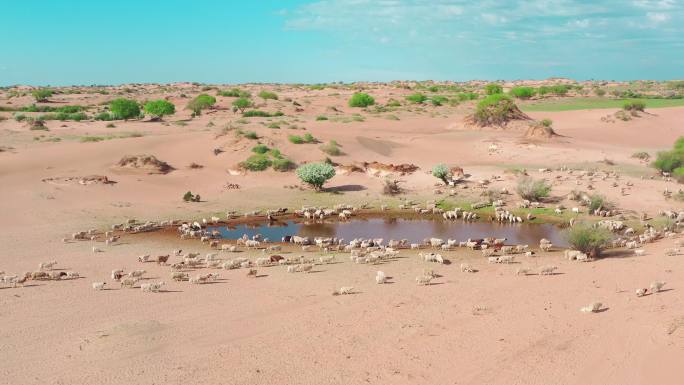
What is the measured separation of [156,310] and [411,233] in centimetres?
1096

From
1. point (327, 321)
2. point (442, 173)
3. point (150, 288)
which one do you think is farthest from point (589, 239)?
point (150, 288)

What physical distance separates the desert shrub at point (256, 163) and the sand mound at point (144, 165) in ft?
Answer: 13.1

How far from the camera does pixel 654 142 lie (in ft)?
147

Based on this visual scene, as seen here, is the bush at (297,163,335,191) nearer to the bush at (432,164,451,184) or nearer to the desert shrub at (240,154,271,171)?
the desert shrub at (240,154,271,171)

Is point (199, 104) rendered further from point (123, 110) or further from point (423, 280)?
point (423, 280)

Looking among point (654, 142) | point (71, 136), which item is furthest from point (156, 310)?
point (654, 142)

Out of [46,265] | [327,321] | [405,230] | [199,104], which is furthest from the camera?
[199,104]

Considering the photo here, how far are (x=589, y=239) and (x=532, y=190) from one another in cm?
871

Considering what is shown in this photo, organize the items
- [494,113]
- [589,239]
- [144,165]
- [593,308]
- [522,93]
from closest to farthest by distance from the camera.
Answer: [593,308] → [589,239] → [144,165] → [494,113] → [522,93]

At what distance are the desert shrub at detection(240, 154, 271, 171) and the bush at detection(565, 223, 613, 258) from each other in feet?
58.3

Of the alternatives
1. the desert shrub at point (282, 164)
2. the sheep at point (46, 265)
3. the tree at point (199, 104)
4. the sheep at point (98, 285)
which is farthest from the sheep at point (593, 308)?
the tree at point (199, 104)

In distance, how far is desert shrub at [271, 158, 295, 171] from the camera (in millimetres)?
30766

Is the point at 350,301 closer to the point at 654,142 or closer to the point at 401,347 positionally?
the point at 401,347

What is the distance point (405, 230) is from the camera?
21.8m
